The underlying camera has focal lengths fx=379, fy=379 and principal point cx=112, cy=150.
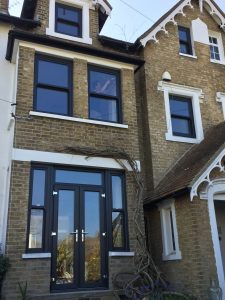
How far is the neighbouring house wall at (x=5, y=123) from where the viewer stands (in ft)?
31.6

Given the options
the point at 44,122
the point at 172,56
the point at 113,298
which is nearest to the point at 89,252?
the point at 113,298

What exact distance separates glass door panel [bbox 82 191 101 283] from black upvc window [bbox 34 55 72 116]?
253cm

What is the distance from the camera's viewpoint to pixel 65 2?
40.4ft

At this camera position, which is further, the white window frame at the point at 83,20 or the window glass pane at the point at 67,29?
the window glass pane at the point at 67,29

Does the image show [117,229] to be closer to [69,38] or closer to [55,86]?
[55,86]

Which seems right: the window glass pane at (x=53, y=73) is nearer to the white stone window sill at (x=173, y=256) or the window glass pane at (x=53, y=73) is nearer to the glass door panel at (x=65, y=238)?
the glass door panel at (x=65, y=238)

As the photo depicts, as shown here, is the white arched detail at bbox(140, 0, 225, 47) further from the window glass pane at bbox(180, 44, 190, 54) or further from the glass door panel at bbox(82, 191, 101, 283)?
the glass door panel at bbox(82, 191, 101, 283)

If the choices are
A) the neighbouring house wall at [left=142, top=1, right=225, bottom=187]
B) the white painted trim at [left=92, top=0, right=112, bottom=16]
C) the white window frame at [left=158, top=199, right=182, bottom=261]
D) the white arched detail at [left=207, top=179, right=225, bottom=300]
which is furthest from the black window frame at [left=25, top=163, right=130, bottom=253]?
the white painted trim at [left=92, top=0, right=112, bottom=16]

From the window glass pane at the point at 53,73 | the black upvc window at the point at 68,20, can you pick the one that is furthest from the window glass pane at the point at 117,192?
the black upvc window at the point at 68,20

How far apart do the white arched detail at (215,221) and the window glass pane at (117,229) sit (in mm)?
2320

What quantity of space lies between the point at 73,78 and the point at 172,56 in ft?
14.5

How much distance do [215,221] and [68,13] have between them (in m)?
7.95

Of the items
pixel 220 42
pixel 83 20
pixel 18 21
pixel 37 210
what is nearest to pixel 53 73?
pixel 18 21

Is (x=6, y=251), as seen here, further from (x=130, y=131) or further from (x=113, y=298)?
(x=130, y=131)
